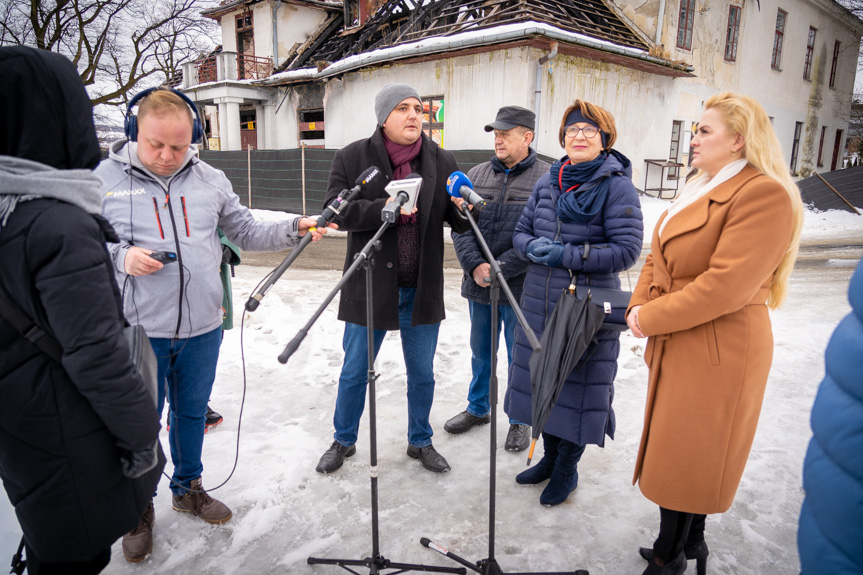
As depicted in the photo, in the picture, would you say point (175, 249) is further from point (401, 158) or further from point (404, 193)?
point (401, 158)

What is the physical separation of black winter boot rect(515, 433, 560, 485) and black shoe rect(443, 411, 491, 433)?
2.13 ft

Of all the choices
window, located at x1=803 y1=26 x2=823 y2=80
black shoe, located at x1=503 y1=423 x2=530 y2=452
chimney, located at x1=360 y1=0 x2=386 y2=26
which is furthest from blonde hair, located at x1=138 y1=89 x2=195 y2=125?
window, located at x1=803 y1=26 x2=823 y2=80

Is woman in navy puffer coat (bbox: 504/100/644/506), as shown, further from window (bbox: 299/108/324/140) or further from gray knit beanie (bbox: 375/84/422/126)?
window (bbox: 299/108/324/140)

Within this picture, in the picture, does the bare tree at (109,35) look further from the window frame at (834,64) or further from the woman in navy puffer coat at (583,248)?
the window frame at (834,64)

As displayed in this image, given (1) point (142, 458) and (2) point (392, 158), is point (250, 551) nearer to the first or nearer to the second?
(1) point (142, 458)

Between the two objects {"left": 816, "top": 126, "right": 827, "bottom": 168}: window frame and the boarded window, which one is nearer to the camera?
the boarded window

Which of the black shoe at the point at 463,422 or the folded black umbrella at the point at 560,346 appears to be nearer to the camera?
the folded black umbrella at the point at 560,346

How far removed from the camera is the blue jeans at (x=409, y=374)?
122 inches

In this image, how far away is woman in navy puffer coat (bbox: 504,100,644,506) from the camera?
9.00 feet

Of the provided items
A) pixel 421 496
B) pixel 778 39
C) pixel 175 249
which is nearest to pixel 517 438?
pixel 421 496

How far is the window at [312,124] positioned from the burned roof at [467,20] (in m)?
1.92

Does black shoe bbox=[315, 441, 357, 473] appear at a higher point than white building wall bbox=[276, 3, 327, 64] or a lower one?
lower

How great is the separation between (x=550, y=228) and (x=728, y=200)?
1034 millimetres

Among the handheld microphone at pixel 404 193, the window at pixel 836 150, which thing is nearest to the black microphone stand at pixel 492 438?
the handheld microphone at pixel 404 193
